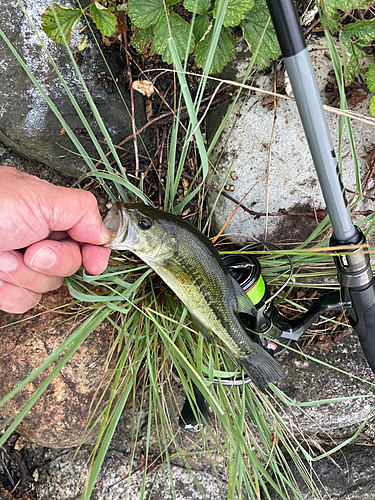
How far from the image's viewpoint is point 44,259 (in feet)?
5.74

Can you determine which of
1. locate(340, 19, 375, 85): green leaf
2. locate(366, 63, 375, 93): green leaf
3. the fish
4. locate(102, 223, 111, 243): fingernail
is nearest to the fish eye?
the fish

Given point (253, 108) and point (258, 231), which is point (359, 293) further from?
point (253, 108)

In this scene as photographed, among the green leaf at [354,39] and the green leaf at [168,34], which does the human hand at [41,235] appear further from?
the green leaf at [354,39]

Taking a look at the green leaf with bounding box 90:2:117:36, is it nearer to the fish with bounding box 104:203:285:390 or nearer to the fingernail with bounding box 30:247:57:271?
the fish with bounding box 104:203:285:390

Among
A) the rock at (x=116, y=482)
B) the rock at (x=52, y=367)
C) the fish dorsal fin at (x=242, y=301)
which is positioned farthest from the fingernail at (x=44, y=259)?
the rock at (x=116, y=482)

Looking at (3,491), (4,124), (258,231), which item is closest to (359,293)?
(258,231)

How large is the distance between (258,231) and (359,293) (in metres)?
0.85

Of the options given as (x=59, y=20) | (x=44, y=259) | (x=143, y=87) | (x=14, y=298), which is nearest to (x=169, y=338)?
(x=44, y=259)

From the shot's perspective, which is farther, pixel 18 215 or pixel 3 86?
pixel 3 86

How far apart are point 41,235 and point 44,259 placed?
0.39 ft

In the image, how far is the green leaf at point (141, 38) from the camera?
2.07 m

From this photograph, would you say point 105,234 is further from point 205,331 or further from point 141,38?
point 141,38

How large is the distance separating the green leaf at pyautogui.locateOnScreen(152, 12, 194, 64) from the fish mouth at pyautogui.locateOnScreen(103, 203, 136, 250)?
0.87 metres

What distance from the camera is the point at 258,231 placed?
7.98 feet
